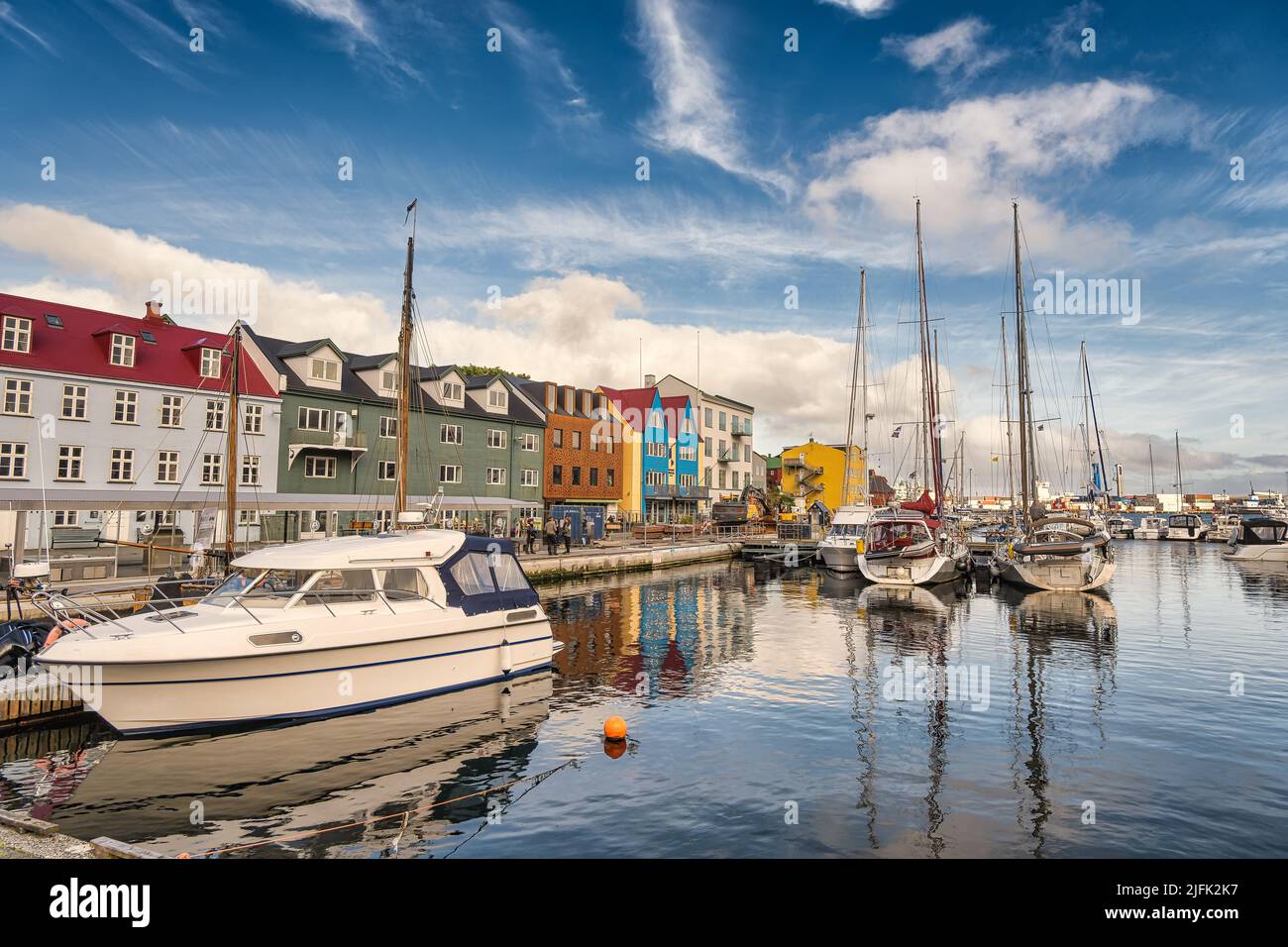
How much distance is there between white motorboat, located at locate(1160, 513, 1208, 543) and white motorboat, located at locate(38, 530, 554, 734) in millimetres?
108232

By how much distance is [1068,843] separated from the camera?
1005cm

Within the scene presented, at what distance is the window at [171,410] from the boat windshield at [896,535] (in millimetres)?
38647

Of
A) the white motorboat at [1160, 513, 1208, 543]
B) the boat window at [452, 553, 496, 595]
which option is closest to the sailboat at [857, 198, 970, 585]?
the boat window at [452, 553, 496, 595]

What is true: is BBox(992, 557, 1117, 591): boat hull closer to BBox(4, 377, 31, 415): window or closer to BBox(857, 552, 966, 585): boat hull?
BBox(857, 552, 966, 585): boat hull

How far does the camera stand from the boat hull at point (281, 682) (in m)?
13.0

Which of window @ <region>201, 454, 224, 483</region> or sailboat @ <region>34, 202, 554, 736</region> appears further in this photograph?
window @ <region>201, 454, 224, 483</region>

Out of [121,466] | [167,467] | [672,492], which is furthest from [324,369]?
[672,492]

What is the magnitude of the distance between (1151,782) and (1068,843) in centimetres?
376

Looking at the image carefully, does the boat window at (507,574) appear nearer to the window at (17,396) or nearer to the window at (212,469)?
the window at (212,469)

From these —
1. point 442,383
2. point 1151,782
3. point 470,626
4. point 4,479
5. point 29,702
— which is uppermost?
point 442,383

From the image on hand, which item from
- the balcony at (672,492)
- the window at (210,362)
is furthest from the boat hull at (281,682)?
the balcony at (672,492)

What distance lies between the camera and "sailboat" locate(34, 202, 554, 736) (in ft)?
42.9
